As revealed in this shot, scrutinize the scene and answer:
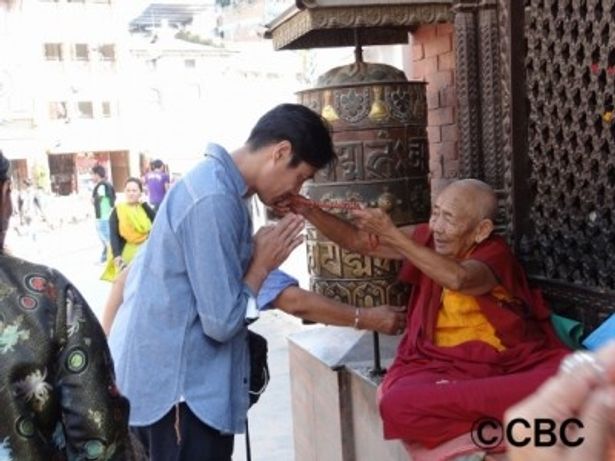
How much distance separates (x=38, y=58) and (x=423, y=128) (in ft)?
105

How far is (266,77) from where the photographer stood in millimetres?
32625

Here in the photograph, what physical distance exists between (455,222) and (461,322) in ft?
1.16

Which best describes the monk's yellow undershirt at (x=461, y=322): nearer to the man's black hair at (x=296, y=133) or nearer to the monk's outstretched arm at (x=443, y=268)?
the monk's outstretched arm at (x=443, y=268)

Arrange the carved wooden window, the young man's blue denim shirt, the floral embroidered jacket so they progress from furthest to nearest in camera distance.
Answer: the carved wooden window
the young man's blue denim shirt
the floral embroidered jacket

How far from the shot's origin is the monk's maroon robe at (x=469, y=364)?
2357mm

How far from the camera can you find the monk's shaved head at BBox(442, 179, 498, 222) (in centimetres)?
271

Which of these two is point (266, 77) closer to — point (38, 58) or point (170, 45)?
point (170, 45)

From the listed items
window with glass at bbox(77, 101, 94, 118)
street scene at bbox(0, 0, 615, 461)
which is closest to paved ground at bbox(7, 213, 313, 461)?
street scene at bbox(0, 0, 615, 461)

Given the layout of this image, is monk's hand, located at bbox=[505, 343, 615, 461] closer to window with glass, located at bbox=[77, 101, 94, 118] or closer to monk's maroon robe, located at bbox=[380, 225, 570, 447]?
monk's maroon robe, located at bbox=[380, 225, 570, 447]

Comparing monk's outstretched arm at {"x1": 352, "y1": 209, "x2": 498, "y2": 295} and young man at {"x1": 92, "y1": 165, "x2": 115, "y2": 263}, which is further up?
monk's outstretched arm at {"x1": 352, "y1": 209, "x2": 498, "y2": 295}

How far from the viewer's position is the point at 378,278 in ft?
11.3

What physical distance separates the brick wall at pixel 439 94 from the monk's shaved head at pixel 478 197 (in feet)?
3.35

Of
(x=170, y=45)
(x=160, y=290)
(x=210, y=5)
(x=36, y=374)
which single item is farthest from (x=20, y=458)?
(x=210, y=5)

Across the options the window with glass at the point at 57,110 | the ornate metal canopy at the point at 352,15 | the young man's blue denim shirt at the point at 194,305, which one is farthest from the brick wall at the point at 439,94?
the window with glass at the point at 57,110
